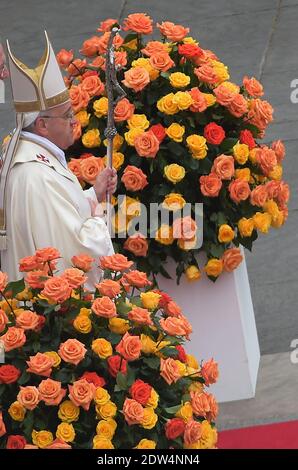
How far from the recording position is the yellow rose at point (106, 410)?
4.55m

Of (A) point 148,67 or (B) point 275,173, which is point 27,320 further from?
(B) point 275,173

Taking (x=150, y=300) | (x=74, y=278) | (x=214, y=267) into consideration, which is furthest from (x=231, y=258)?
(x=74, y=278)

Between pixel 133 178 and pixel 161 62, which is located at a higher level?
pixel 161 62

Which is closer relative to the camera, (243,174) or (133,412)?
(133,412)

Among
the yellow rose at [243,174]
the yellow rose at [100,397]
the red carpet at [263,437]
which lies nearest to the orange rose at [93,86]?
the yellow rose at [243,174]

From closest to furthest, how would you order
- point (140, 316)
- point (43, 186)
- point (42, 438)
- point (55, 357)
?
1. point (42, 438)
2. point (55, 357)
3. point (140, 316)
4. point (43, 186)

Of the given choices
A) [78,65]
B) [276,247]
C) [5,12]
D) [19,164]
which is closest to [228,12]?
[5,12]

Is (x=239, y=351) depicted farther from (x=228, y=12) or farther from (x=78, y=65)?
(x=228, y=12)

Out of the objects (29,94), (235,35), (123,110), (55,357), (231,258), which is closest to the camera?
(55,357)

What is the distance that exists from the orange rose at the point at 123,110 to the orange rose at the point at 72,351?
184cm

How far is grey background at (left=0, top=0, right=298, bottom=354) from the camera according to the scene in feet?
28.1

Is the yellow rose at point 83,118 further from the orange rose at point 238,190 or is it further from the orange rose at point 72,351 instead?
the orange rose at point 72,351

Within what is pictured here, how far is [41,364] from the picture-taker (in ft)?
14.9

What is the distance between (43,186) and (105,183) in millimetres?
415
